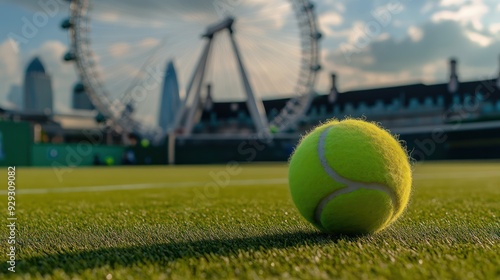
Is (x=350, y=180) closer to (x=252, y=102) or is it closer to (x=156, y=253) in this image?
(x=156, y=253)

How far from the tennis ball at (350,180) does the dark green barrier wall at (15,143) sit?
2591 centimetres

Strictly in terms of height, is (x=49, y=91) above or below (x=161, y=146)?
above

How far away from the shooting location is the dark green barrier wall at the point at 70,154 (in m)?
27.8

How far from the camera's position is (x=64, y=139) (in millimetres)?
62469

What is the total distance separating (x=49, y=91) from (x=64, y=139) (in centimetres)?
1316

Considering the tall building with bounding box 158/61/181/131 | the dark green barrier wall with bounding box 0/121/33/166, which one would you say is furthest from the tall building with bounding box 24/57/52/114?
the dark green barrier wall with bounding box 0/121/33/166

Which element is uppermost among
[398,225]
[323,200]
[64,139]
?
[323,200]

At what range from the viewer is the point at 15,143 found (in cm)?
2567

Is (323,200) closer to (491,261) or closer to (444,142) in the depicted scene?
(491,261)

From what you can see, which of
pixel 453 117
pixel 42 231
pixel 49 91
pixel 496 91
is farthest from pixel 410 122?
pixel 42 231

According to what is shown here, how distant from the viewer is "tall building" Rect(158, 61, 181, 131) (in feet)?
123

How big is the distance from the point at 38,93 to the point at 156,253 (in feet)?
191

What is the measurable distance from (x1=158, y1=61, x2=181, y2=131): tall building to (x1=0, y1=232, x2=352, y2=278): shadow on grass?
34737mm

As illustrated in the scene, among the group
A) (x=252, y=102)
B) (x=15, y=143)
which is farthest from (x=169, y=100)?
(x=15, y=143)
